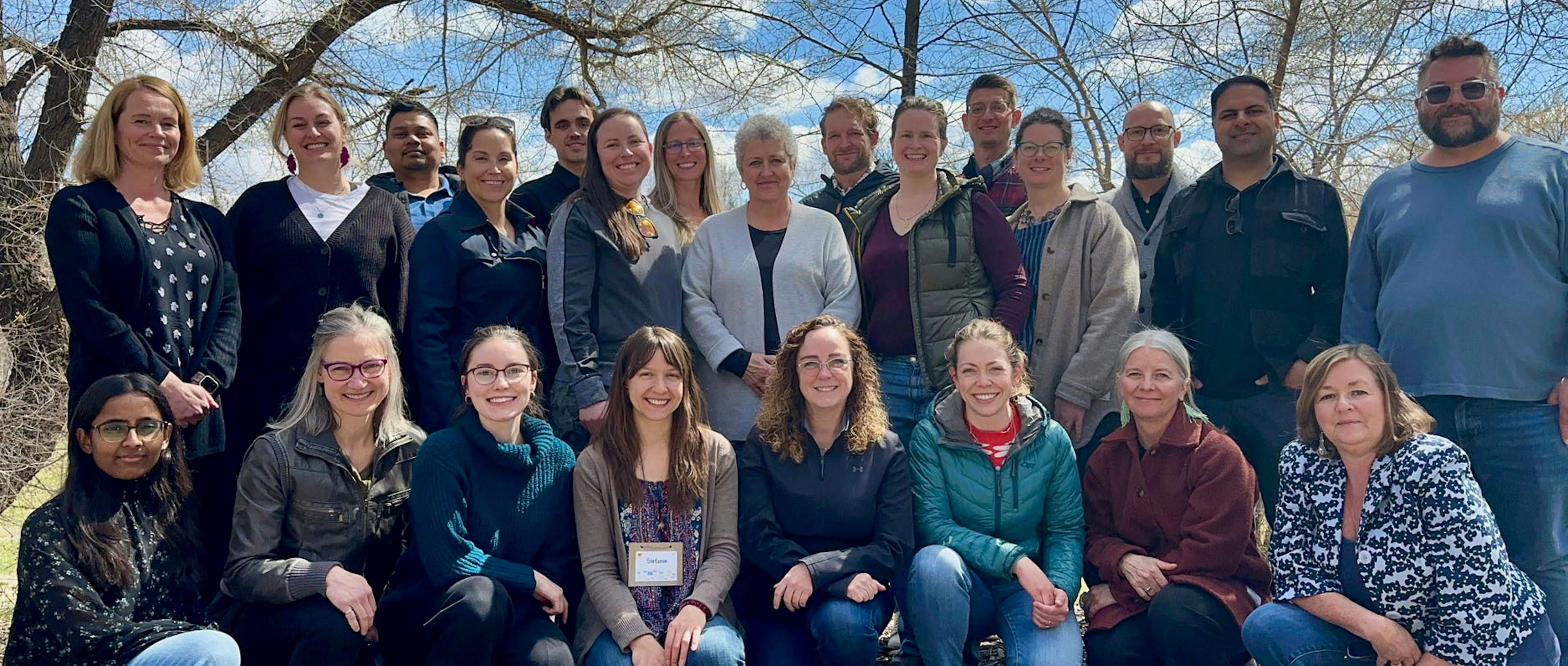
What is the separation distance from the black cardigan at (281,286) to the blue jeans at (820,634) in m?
1.75

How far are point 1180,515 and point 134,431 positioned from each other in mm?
3120

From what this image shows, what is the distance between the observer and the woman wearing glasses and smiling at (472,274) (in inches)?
147

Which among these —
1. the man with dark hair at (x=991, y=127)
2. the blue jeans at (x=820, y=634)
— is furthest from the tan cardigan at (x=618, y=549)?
the man with dark hair at (x=991, y=127)

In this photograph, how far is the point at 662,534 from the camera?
340cm

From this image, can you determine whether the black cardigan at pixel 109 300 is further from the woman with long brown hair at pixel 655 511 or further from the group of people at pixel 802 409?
the woman with long brown hair at pixel 655 511

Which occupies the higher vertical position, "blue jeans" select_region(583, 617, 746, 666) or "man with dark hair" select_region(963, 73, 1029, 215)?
"man with dark hair" select_region(963, 73, 1029, 215)

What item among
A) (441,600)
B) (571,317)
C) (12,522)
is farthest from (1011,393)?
(12,522)

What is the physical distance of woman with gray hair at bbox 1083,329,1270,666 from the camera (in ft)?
10.8

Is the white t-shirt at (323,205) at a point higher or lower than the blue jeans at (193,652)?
higher

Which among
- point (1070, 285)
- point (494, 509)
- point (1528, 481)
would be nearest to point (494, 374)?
point (494, 509)

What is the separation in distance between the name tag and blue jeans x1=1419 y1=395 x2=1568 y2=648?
8.51 ft

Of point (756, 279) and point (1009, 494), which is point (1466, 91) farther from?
point (756, 279)

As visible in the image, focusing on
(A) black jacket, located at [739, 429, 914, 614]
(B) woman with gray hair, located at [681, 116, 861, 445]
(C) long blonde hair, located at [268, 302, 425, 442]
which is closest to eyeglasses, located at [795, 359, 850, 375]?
(A) black jacket, located at [739, 429, 914, 614]

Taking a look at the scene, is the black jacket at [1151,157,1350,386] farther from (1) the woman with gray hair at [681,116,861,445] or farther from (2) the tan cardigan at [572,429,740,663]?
(2) the tan cardigan at [572,429,740,663]
